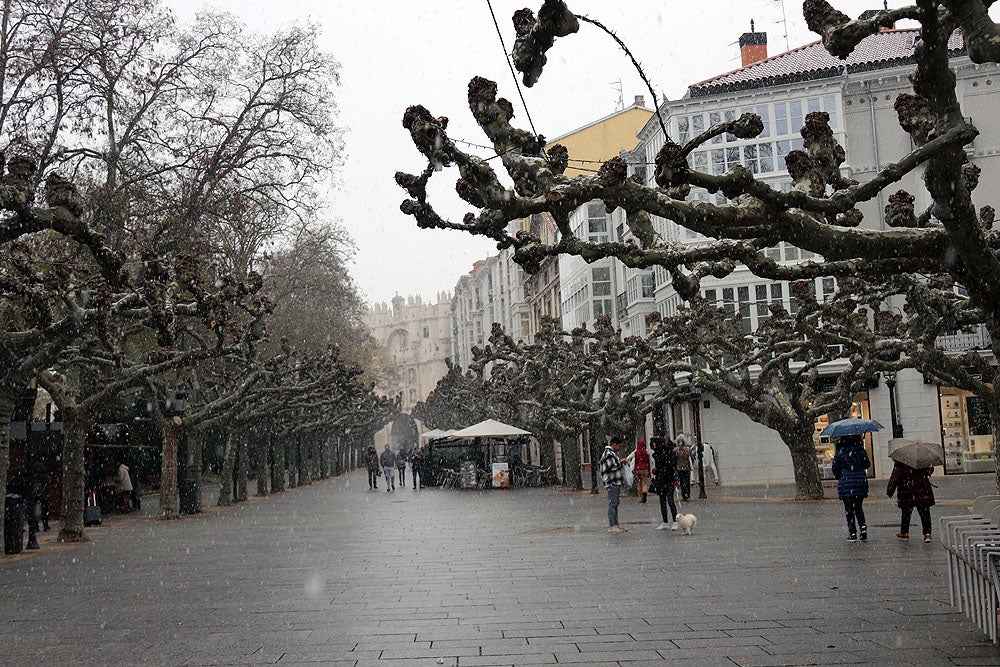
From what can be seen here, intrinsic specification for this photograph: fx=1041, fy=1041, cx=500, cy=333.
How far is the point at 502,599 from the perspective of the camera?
1080 cm

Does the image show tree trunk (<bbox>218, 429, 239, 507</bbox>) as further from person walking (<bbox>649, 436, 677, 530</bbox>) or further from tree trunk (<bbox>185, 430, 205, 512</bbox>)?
person walking (<bbox>649, 436, 677, 530</bbox>)

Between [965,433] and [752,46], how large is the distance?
794 inches

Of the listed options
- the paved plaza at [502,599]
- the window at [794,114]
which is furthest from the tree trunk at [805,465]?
the window at [794,114]

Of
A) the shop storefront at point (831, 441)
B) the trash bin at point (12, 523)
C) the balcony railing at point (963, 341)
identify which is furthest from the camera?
the shop storefront at point (831, 441)

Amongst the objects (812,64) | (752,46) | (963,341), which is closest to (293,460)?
(752,46)

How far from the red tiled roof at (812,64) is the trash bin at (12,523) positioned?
1104 inches

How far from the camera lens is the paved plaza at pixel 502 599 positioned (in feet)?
25.9

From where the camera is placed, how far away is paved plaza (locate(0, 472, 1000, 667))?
790cm

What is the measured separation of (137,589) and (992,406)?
50.9 ft

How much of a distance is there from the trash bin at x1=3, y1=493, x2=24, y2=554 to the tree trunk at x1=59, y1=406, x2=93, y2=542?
9.03ft

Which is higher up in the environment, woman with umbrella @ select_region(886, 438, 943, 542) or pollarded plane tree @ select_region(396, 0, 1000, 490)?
pollarded plane tree @ select_region(396, 0, 1000, 490)

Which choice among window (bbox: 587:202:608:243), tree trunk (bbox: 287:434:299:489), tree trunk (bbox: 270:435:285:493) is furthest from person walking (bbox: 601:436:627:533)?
tree trunk (bbox: 287:434:299:489)

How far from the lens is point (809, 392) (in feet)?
87.5

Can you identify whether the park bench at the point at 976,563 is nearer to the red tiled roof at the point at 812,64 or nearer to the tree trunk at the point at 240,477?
the red tiled roof at the point at 812,64
